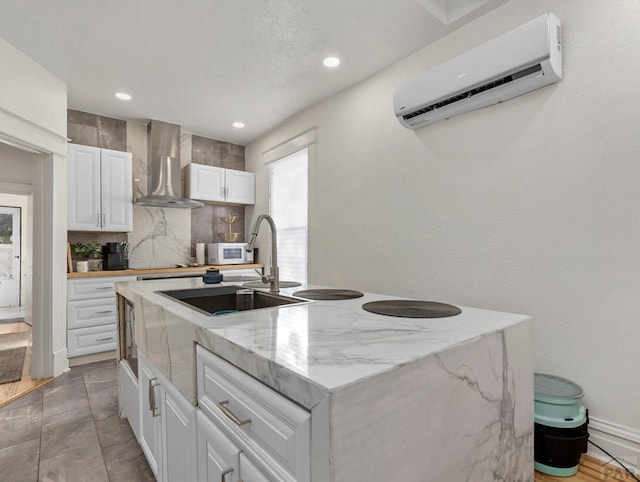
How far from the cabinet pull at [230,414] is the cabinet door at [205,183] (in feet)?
11.9

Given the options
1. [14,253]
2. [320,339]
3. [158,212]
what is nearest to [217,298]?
[320,339]

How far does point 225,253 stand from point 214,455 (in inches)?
137

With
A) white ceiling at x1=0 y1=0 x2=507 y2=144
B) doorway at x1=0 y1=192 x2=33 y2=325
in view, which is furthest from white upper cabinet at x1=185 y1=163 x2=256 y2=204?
doorway at x1=0 y1=192 x2=33 y2=325

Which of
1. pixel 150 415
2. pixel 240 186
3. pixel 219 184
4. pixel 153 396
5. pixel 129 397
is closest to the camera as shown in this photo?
pixel 153 396

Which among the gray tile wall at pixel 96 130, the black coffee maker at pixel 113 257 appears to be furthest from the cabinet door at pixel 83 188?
the gray tile wall at pixel 96 130

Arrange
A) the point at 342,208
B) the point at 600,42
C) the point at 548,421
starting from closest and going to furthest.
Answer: the point at 548,421 → the point at 600,42 → the point at 342,208

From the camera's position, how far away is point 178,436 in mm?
1255

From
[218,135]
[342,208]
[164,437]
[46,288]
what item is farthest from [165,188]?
[164,437]

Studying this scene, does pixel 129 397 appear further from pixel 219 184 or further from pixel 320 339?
pixel 219 184

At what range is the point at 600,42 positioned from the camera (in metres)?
1.66

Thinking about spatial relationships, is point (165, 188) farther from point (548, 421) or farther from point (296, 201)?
point (548, 421)

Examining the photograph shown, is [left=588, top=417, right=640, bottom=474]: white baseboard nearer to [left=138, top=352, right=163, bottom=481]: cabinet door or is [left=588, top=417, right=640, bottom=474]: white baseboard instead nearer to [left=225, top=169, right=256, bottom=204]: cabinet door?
[left=138, top=352, right=163, bottom=481]: cabinet door

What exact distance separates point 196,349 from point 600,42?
2283 mm

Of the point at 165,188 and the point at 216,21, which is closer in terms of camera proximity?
the point at 216,21
